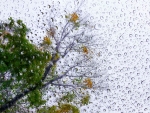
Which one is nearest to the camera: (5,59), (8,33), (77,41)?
(5,59)

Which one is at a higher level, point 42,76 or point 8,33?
point 8,33

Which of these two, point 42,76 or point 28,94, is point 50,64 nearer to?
point 42,76

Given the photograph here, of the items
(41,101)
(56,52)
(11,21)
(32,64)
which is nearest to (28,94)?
(41,101)

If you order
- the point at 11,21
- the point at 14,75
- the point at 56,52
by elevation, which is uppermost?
the point at 11,21

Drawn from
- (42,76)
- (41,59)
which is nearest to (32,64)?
(41,59)

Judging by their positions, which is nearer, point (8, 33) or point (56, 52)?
point (8, 33)

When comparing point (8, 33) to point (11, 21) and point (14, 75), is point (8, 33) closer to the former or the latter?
point (11, 21)

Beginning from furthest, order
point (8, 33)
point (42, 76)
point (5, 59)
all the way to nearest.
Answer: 1. point (42, 76)
2. point (8, 33)
3. point (5, 59)

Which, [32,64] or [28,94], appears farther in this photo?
[28,94]

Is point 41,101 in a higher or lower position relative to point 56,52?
lower
